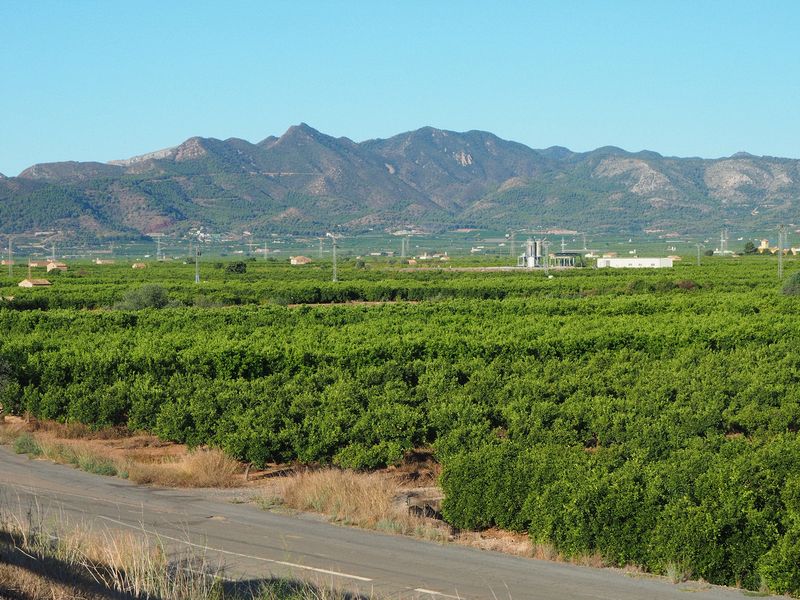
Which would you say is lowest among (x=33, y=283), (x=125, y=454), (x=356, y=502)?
(x=125, y=454)

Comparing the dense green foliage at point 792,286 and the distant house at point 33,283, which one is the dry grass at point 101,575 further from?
the distant house at point 33,283

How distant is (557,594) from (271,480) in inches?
341

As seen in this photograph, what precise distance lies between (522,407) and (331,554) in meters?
8.73

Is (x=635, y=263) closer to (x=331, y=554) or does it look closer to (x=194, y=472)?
(x=194, y=472)

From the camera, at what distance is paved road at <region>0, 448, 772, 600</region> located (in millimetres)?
10719

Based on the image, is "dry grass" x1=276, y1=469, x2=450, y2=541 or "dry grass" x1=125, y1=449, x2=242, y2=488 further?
"dry grass" x1=125, y1=449, x2=242, y2=488

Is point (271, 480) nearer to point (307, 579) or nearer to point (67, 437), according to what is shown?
point (67, 437)

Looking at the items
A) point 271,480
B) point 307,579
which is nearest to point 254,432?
point 271,480

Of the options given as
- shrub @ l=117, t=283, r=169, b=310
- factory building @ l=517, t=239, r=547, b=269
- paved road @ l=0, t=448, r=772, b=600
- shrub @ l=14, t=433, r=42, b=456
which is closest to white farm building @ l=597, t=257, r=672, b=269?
factory building @ l=517, t=239, r=547, b=269

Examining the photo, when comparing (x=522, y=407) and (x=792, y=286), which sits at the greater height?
(x=792, y=286)

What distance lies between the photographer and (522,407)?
2022 cm

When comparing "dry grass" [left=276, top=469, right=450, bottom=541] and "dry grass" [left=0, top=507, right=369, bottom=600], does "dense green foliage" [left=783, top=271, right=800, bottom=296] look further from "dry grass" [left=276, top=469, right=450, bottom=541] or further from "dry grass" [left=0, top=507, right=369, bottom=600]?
"dry grass" [left=0, top=507, right=369, bottom=600]

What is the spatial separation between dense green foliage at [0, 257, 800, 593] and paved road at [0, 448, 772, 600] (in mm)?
950

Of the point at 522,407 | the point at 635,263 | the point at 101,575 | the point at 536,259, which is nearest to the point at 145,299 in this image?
the point at 522,407
